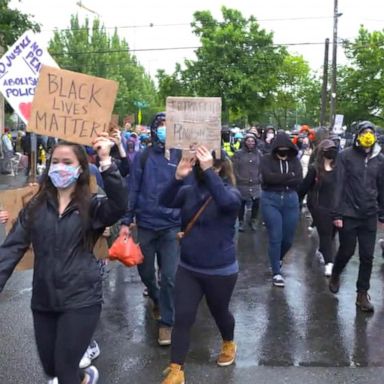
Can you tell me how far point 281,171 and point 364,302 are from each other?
172 centimetres

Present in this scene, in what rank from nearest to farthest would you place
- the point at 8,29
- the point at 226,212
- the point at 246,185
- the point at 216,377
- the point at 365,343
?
A: the point at 226,212
the point at 216,377
the point at 365,343
the point at 246,185
the point at 8,29

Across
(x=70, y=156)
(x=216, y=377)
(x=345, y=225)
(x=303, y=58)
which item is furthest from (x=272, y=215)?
(x=303, y=58)

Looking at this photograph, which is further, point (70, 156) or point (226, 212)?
point (226, 212)

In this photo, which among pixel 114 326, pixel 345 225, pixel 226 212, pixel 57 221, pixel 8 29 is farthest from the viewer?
pixel 8 29

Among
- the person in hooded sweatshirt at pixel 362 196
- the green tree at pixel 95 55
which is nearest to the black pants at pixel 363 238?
the person in hooded sweatshirt at pixel 362 196

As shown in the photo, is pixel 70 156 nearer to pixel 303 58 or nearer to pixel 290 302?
pixel 290 302

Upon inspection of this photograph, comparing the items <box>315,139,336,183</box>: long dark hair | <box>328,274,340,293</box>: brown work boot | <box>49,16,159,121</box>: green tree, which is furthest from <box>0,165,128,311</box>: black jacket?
<box>49,16,159,121</box>: green tree

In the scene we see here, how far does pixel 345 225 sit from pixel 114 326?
237 centimetres

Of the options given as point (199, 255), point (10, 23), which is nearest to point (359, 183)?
point (199, 255)

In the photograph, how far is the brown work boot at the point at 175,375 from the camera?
3.93 meters

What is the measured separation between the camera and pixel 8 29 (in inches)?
683

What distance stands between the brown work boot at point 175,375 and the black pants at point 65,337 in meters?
0.92

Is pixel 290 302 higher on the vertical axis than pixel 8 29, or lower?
lower

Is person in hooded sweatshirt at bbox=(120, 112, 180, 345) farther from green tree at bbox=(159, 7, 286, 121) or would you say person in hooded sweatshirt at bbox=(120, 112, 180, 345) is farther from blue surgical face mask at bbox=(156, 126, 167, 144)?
green tree at bbox=(159, 7, 286, 121)
